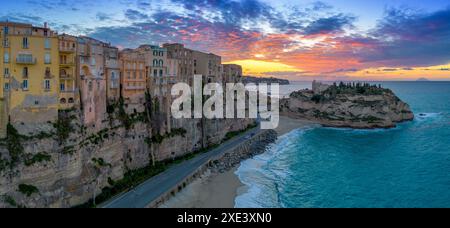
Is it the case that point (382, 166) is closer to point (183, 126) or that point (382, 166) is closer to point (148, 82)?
point (183, 126)

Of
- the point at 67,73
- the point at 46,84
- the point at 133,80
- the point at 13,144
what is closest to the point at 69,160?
the point at 13,144

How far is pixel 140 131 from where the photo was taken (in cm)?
4338

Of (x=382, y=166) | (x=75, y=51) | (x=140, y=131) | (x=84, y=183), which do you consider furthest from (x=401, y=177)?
(x=75, y=51)

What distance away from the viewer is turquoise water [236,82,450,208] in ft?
130

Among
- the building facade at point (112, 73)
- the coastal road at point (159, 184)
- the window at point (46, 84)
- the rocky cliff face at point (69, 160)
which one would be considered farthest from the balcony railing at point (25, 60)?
the coastal road at point (159, 184)

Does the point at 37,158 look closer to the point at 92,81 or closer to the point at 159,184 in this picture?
the point at 92,81

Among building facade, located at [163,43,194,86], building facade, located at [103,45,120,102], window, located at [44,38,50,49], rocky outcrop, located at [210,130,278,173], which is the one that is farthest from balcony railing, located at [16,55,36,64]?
rocky outcrop, located at [210,130,278,173]

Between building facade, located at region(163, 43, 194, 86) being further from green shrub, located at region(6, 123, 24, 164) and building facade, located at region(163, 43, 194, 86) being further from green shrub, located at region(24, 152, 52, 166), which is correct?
green shrub, located at region(6, 123, 24, 164)

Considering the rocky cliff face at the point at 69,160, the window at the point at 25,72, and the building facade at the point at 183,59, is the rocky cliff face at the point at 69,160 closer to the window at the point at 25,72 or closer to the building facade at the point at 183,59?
the window at the point at 25,72

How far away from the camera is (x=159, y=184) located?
38625mm

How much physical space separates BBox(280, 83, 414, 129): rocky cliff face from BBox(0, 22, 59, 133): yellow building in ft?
258

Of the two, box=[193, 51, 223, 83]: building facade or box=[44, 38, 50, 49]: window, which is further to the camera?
box=[193, 51, 223, 83]: building facade

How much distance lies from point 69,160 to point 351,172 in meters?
38.0
